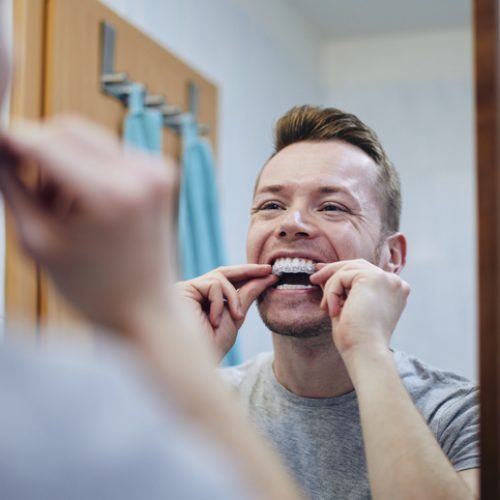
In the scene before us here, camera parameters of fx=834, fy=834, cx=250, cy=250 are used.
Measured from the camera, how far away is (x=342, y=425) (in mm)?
1139

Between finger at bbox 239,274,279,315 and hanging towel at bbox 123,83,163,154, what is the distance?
1.93ft

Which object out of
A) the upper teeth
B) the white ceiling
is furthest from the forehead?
the white ceiling

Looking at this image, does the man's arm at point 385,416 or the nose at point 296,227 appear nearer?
the man's arm at point 385,416

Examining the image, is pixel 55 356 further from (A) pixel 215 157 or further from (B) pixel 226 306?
(A) pixel 215 157

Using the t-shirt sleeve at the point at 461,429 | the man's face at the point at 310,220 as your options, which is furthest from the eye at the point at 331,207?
the t-shirt sleeve at the point at 461,429

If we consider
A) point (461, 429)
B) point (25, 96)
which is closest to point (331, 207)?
point (461, 429)

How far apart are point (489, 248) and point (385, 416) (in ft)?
1.00

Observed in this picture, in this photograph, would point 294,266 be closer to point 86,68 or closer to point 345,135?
point 345,135

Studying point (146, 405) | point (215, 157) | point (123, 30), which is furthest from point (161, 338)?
point (215, 157)

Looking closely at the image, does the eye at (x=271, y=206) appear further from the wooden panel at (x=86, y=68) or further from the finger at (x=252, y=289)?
the wooden panel at (x=86, y=68)

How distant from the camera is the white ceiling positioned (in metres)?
2.61

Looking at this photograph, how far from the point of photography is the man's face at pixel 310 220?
47.3 inches

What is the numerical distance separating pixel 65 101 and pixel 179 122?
41cm

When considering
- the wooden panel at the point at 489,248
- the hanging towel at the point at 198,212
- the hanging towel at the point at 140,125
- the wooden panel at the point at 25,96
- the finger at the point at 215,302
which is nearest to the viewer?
the wooden panel at the point at 489,248
